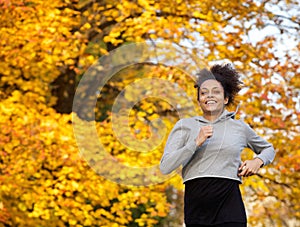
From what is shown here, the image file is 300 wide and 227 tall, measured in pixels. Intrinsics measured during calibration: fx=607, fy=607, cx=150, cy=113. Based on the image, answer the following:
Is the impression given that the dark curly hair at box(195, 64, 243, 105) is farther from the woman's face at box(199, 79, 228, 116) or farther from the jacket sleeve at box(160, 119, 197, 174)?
the jacket sleeve at box(160, 119, 197, 174)

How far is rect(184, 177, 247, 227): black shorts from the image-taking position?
3.29m

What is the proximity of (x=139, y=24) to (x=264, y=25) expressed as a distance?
2.27m

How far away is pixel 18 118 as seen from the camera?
928 cm

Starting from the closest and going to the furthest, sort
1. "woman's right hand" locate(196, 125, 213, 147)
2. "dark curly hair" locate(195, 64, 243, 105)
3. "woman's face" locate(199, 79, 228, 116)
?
"woman's right hand" locate(196, 125, 213, 147), "woman's face" locate(199, 79, 228, 116), "dark curly hair" locate(195, 64, 243, 105)

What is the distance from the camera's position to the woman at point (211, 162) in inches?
130

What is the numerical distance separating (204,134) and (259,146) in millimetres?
492

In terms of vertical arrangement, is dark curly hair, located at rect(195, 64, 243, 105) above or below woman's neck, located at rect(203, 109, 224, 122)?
above

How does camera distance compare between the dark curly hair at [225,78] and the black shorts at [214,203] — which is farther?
the dark curly hair at [225,78]

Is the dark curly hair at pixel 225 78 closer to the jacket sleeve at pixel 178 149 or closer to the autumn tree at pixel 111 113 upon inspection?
the jacket sleeve at pixel 178 149

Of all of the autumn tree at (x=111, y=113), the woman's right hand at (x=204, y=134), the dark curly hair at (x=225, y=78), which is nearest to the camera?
the woman's right hand at (x=204, y=134)

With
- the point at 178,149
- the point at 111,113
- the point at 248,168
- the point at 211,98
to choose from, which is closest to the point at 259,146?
the point at 248,168

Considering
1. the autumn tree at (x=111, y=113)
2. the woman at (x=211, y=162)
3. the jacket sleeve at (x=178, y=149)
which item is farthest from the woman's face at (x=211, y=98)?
the autumn tree at (x=111, y=113)

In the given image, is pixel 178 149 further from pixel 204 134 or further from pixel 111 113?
pixel 111 113

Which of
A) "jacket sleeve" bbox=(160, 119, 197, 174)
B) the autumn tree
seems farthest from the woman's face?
the autumn tree
